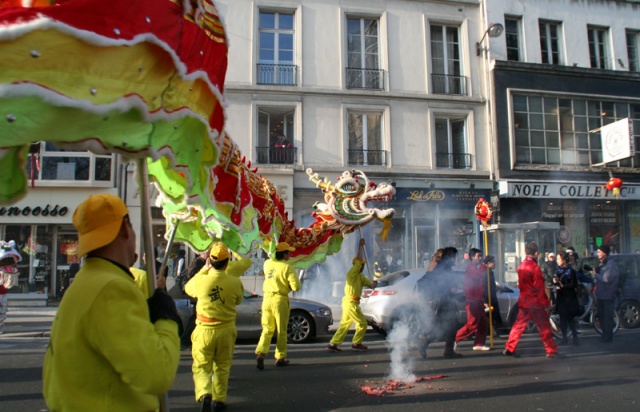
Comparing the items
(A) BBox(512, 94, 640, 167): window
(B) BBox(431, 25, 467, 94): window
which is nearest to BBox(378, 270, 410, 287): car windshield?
(B) BBox(431, 25, 467, 94): window

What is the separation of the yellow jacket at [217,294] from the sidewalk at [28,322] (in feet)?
18.6

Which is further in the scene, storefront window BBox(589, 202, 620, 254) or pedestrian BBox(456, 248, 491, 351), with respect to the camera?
storefront window BBox(589, 202, 620, 254)

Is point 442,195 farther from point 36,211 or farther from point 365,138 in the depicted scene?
point 36,211

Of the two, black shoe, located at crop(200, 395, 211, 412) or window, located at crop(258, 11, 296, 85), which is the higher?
window, located at crop(258, 11, 296, 85)

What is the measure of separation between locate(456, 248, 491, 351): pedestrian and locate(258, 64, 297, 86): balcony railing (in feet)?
34.5

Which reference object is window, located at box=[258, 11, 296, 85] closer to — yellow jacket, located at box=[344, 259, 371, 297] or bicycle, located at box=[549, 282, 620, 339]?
yellow jacket, located at box=[344, 259, 371, 297]

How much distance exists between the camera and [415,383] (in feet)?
21.1

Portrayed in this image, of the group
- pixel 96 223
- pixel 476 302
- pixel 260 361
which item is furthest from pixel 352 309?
pixel 96 223

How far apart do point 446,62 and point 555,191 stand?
628 centimetres

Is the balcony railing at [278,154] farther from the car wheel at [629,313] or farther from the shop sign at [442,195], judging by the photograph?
the car wheel at [629,313]

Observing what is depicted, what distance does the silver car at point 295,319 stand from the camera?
9.56 metres

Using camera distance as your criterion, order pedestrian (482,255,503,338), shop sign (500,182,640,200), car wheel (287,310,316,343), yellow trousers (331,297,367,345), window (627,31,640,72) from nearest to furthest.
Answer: yellow trousers (331,297,367,345) → pedestrian (482,255,503,338) → car wheel (287,310,316,343) → shop sign (500,182,640,200) → window (627,31,640,72)

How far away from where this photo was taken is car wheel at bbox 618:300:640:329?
11125 millimetres

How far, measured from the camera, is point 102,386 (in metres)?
1.92
